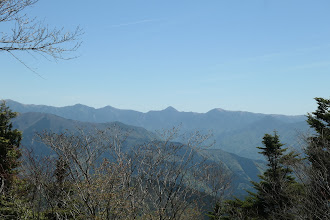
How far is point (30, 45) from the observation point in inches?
228

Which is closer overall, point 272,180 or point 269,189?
point 272,180

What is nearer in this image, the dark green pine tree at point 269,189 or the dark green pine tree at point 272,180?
the dark green pine tree at point 272,180

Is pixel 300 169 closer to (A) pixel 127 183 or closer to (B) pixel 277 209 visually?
(B) pixel 277 209

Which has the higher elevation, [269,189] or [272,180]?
[272,180]

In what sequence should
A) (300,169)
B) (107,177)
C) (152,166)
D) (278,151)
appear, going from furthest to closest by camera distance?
(278,151), (300,169), (152,166), (107,177)

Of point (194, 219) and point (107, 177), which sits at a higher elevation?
point (107, 177)

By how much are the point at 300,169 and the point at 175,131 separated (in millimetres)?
8926

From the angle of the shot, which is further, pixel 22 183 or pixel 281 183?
pixel 281 183

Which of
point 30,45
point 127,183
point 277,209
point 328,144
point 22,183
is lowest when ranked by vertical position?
point 277,209

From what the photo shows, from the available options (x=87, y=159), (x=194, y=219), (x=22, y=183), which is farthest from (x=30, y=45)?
(x=22, y=183)

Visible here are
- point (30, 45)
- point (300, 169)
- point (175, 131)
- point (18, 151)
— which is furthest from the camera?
point (18, 151)

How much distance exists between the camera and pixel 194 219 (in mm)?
18094

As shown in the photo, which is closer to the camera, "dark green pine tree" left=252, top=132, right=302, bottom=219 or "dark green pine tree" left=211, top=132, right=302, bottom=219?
"dark green pine tree" left=252, top=132, right=302, bottom=219

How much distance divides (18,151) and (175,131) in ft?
43.0
